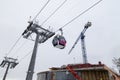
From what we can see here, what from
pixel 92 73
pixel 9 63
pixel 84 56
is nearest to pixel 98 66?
pixel 92 73

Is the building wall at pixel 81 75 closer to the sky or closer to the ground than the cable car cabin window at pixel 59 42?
closer to the ground

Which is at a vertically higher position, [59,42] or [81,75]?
[59,42]

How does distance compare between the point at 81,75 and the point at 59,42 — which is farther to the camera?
the point at 81,75

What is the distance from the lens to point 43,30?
14.2 meters

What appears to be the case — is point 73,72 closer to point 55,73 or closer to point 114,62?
point 55,73

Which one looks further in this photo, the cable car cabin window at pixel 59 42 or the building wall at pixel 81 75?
the building wall at pixel 81 75

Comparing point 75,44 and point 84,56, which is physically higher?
point 75,44

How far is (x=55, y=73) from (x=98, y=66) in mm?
5273

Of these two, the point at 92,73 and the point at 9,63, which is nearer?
the point at 92,73

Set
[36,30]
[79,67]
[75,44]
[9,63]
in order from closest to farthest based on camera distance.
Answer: [36,30]
[79,67]
[9,63]
[75,44]

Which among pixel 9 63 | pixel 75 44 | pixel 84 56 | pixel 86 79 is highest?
pixel 75 44

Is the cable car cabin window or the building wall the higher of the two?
the cable car cabin window

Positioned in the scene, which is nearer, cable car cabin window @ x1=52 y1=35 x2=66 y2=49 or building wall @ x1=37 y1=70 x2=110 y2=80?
cable car cabin window @ x1=52 y1=35 x2=66 y2=49

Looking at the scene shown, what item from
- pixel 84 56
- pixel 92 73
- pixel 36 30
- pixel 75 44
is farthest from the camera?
pixel 75 44
